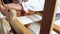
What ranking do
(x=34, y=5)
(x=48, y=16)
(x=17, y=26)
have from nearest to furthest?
(x=48, y=16), (x=17, y=26), (x=34, y=5)

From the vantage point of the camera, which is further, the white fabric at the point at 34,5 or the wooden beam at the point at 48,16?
the white fabric at the point at 34,5

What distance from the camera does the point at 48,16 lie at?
1.39ft

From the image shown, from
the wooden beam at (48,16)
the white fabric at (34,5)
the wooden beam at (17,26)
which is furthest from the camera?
the white fabric at (34,5)

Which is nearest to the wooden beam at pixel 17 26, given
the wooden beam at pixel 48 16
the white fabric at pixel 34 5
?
the wooden beam at pixel 48 16

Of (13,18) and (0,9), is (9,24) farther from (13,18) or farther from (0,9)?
(0,9)

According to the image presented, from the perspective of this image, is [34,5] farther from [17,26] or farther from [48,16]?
[48,16]

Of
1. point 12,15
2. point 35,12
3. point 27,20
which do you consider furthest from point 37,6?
point 12,15

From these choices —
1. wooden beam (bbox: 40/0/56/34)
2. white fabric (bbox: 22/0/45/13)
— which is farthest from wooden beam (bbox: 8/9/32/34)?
white fabric (bbox: 22/0/45/13)

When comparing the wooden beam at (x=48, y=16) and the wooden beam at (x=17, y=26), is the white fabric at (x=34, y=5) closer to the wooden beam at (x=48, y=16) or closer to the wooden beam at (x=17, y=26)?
the wooden beam at (x=17, y=26)

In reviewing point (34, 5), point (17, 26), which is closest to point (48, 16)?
point (17, 26)

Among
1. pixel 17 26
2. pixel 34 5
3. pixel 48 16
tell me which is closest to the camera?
pixel 48 16

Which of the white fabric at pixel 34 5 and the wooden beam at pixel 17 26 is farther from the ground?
the white fabric at pixel 34 5

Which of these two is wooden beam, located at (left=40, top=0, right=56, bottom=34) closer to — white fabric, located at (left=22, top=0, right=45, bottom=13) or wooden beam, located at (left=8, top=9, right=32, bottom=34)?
wooden beam, located at (left=8, top=9, right=32, bottom=34)

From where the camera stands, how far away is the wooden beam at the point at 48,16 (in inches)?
15.8
